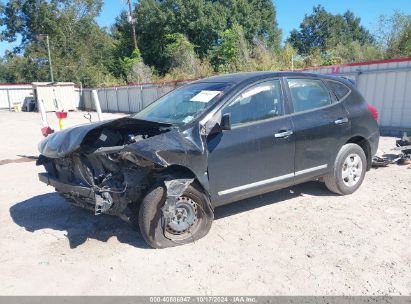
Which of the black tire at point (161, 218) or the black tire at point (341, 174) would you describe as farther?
the black tire at point (341, 174)

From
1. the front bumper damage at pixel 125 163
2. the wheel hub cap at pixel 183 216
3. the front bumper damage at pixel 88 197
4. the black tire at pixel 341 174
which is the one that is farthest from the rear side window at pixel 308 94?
the front bumper damage at pixel 88 197

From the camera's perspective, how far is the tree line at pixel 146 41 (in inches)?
1081

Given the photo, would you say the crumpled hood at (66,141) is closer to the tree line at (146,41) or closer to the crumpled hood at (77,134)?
the crumpled hood at (77,134)

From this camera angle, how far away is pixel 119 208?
4059 millimetres

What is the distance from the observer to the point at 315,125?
16.5 ft

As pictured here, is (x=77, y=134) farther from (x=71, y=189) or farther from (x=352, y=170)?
(x=352, y=170)

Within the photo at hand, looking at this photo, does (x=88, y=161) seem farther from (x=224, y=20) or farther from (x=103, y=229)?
(x=224, y=20)

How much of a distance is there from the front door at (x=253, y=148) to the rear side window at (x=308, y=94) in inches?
9.9

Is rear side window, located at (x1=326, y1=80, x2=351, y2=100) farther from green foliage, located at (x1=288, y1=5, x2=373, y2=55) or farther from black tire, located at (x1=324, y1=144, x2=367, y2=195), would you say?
green foliage, located at (x1=288, y1=5, x2=373, y2=55)

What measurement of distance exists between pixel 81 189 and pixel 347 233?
2927 mm

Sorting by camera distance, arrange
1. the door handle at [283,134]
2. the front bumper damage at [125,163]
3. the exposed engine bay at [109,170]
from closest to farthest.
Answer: the front bumper damage at [125,163] < the exposed engine bay at [109,170] < the door handle at [283,134]

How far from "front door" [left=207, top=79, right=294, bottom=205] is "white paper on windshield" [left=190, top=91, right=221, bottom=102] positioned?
0.24m

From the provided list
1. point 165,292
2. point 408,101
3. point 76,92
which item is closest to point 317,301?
point 165,292

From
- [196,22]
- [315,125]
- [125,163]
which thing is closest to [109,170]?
[125,163]
